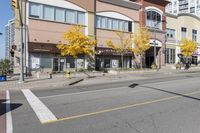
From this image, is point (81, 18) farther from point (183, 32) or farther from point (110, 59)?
point (183, 32)

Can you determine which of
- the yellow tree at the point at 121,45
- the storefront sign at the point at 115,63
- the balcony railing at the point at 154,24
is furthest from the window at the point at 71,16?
the balcony railing at the point at 154,24

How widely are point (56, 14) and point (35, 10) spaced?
9.64ft

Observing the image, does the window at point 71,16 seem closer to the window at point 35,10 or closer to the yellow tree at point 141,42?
the window at point 35,10

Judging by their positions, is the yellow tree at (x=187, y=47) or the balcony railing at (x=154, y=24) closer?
the balcony railing at (x=154, y=24)

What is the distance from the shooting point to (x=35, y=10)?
Answer: 29.5 m

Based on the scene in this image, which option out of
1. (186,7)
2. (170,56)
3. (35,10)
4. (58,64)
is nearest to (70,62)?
(58,64)

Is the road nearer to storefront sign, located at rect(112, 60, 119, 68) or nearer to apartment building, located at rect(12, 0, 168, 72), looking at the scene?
apartment building, located at rect(12, 0, 168, 72)

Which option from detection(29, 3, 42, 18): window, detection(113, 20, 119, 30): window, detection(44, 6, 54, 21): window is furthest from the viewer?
detection(113, 20, 119, 30): window

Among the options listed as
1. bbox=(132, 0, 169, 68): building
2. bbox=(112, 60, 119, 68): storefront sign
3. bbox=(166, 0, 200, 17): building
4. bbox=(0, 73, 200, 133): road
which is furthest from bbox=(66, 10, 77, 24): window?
bbox=(166, 0, 200, 17): building

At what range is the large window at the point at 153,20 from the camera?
43.7 meters

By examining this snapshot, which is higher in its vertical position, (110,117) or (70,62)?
(70,62)

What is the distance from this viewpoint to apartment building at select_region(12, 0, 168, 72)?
29.2 m

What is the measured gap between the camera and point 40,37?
29.5m

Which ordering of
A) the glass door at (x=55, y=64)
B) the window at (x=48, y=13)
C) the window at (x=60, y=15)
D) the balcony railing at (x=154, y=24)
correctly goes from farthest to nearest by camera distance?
1. the balcony railing at (x=154, y=24)
2. the window at (x=60, y=15)
3. the glass door at (x=55, y=64)
4. the window at (x=48, y=13)
